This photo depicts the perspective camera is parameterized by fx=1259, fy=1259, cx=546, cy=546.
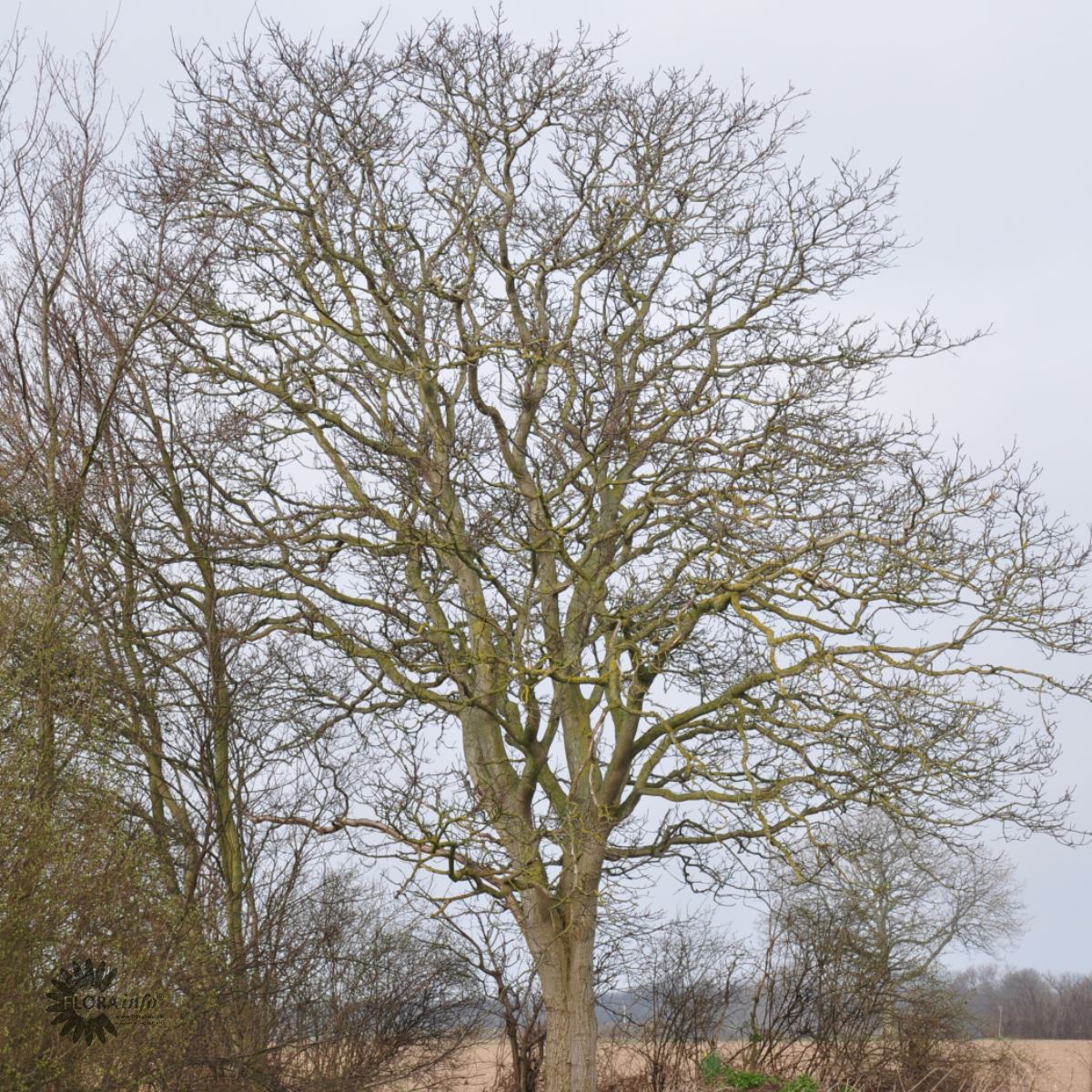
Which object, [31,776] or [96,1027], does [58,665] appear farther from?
[96,1027]

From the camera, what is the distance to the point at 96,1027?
20.3ft

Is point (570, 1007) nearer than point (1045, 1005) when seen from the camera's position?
Yes

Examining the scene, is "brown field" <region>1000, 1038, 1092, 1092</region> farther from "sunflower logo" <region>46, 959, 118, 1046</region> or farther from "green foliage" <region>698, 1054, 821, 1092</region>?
"sunflower logo" <region>46, 959, 118, 1046</region>

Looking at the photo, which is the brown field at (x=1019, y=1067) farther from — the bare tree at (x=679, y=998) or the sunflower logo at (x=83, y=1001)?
the sunflower logo at (x=83, y=1001)

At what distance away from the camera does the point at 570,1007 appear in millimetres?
10867

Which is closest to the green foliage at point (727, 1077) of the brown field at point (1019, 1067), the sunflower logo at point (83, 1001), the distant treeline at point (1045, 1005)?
the brown field at point (1019, 1067)

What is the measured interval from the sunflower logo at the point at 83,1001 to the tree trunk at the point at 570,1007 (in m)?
5.21

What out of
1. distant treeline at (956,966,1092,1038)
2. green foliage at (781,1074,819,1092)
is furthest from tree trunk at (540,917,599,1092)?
distant treeline at (956,966,1092,1038)

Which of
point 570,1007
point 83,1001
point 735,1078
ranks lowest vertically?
point 735,1078

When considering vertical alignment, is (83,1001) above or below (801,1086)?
above

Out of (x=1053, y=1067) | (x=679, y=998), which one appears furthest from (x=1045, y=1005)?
(x=679, y=998)

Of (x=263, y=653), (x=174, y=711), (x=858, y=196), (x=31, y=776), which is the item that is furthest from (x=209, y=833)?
(x=858, y=196)

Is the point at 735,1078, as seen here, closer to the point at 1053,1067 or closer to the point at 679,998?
the point at 679,998

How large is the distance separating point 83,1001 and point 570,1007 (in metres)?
5.52
